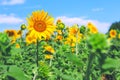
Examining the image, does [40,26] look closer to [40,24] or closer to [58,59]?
[40,24]

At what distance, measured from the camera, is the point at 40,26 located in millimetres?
3918

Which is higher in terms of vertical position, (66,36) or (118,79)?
(66,36)

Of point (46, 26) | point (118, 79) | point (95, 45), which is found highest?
point (46, 26)

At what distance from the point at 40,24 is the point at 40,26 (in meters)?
0.09

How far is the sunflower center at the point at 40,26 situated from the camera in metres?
3.77

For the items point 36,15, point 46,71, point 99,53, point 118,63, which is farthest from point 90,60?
point 36,15

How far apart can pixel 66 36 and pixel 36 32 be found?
4.24 m

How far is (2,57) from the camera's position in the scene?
202 cm

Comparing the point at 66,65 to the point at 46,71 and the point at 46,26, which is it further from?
the point at 46,71

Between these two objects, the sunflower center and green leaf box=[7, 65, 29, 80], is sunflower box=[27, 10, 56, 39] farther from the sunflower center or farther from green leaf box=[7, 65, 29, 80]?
green leaf box=[7, 65, 29, 80]

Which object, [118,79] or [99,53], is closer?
[99,53]

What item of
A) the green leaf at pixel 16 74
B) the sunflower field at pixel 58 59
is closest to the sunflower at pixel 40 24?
the sunflower field at pixel 58 59

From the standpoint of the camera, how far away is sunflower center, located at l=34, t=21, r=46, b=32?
148 inches

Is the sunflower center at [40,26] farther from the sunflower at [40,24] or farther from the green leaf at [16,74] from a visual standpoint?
the green leaf at [16,74]
